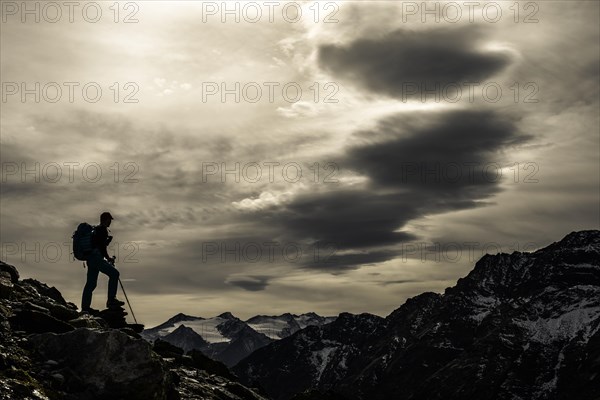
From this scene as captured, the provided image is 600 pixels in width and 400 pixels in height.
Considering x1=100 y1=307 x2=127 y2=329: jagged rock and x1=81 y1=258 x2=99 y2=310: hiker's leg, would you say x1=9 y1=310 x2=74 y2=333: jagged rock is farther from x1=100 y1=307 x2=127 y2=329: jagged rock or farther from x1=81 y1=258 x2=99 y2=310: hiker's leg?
x1=100 y1=307 x2=127 y2=329: jagged rock

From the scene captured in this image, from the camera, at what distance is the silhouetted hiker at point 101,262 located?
31.1 meters

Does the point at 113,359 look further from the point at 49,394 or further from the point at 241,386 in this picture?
the point at 241,386

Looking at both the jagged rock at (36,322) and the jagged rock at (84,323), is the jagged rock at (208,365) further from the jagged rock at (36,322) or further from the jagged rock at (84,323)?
the jagged rock at (36,322)

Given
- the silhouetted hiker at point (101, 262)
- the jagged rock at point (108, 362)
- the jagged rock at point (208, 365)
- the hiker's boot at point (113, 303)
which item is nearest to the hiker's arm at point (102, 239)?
the silhouetted hiker at point (101, 262)

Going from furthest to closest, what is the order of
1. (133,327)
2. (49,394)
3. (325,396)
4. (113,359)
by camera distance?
1. (325,396)
2. (133,327)
3. (113,359)
4. (49,394)

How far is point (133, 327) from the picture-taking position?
33.0 meters

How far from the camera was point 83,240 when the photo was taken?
30.6m

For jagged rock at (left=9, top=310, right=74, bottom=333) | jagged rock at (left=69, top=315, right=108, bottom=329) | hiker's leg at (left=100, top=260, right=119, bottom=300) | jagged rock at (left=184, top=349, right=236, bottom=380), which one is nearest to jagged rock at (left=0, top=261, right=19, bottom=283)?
hiker's leg at (left=100, top=260, right=119, bottom=300)

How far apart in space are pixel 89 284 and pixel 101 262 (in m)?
1.61

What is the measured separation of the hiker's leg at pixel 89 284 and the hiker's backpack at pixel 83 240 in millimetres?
677

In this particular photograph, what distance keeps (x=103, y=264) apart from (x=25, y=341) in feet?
29.5

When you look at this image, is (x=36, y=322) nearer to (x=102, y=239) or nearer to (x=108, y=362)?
(x=108, y=362)

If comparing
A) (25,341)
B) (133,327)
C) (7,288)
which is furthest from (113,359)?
(133,327)

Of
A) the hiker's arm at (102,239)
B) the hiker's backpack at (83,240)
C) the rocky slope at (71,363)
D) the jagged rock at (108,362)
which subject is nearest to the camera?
the rocky slope at (71,363)
